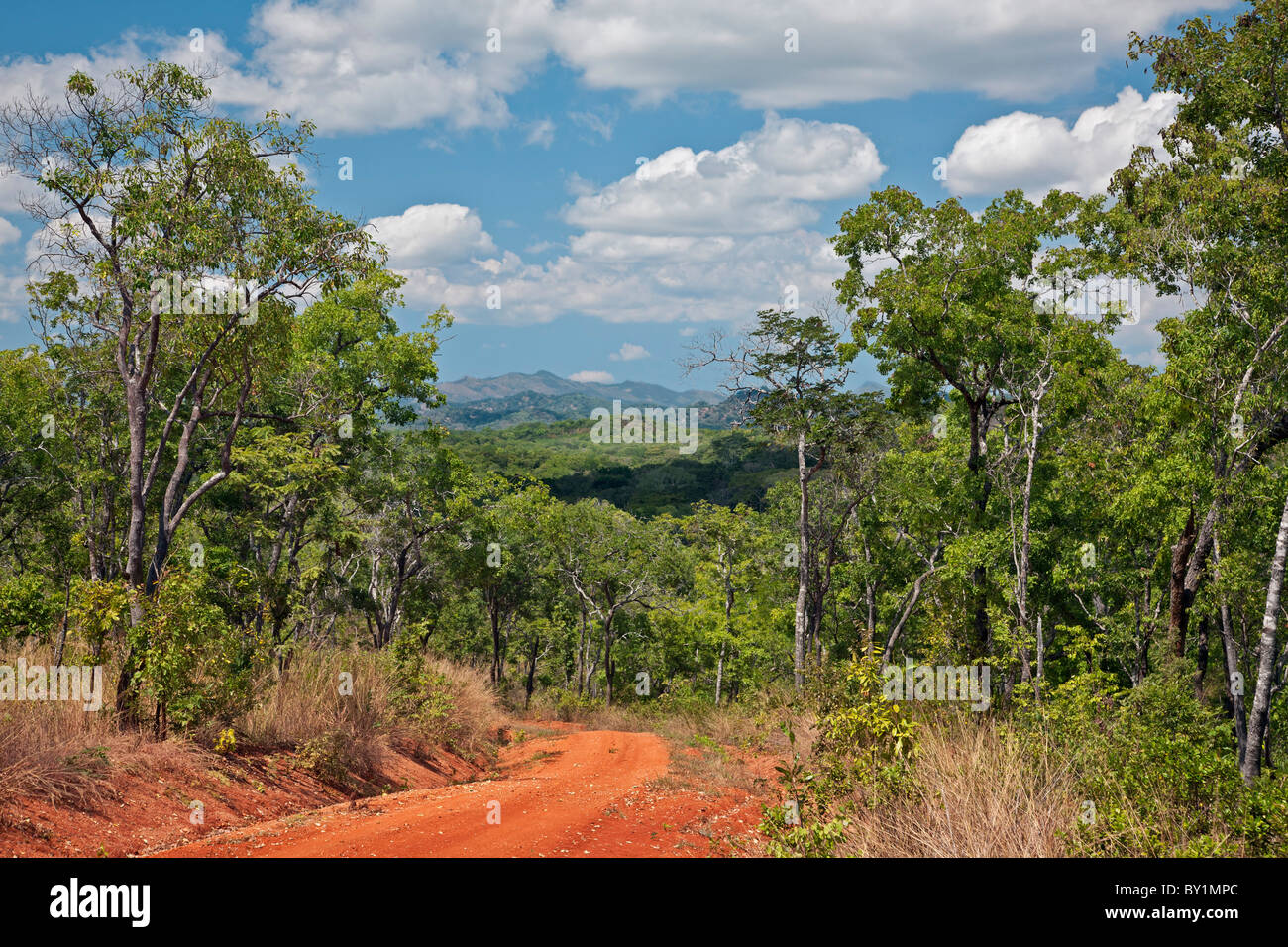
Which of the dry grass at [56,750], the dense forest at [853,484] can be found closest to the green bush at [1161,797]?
the dense forest at [853,484]

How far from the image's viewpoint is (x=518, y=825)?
7785 millimetres

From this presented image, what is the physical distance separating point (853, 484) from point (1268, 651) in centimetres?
1461

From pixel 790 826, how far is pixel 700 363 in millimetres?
16286

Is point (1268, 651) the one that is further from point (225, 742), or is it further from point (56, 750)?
point (56, 750)

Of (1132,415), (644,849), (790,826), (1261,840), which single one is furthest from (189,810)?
(1132,415)

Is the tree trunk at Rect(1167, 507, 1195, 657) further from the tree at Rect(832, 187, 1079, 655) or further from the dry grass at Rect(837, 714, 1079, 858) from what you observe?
the dry grass at Rect(837, 714, 1079, 858)

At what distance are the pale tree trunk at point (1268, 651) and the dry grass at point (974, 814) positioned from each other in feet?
18.1

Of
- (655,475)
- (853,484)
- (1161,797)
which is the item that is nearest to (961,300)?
(853,484)

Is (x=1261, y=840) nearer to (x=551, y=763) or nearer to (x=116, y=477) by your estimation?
(x=551, y=763)

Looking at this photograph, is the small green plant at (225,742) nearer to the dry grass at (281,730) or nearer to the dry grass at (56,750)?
the dry grass at (281,730)

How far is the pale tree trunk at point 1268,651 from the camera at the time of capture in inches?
409

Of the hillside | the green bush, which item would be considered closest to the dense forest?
the green bush

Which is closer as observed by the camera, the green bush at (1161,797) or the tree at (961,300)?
the green bush at (1161,797)

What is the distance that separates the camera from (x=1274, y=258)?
13.3 meters
